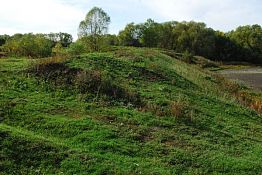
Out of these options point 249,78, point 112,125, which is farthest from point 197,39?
point 112,125

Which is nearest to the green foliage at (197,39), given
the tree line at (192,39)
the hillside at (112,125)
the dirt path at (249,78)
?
the tree line at (192,39)

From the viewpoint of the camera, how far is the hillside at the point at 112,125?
46.3ft

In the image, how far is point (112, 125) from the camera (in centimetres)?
1720

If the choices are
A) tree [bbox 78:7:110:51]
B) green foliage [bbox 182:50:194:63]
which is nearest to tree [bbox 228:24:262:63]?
green foliage [bbox 182:50:194:63]

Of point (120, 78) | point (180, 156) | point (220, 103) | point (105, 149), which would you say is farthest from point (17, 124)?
point (220, 103)

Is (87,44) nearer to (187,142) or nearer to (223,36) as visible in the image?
(187,142)

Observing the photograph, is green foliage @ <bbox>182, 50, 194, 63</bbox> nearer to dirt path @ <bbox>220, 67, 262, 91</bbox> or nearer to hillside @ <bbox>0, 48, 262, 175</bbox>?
dirt path @ <bbox>220, 67, 262, 91</bbox>

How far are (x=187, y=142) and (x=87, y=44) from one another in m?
34.8

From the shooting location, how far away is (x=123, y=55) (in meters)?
31.8

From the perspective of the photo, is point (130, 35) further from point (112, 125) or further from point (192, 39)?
point (112, 125)

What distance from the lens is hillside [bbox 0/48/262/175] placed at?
14125 millimetres

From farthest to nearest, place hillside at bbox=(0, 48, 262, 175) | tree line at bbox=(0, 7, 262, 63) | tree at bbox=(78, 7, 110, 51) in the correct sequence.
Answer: tree line at bbox=(0, 7, 262, 63) < tree at bbox=(78, 7, 110, 51) < hillside at bbox=(0, 48, 262, 175)

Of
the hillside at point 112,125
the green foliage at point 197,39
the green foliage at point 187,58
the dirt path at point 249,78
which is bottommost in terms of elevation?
the dirt path at point 249,78

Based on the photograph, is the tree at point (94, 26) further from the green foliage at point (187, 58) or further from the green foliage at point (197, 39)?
the green foliage at point (197, 39)
